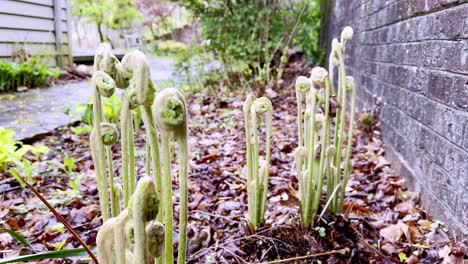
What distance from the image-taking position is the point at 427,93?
2.04 metres

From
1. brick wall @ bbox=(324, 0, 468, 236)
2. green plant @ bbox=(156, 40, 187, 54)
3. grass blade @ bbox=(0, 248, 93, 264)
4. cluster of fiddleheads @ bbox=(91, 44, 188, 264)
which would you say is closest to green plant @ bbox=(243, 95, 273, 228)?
cluster of fiddleheads @ bbox=(91, 44, 188, 264)

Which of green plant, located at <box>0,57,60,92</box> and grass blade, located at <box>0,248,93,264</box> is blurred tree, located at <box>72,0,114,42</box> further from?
grass blade, located at <box>0,248,93,264</box>

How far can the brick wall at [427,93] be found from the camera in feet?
5.27

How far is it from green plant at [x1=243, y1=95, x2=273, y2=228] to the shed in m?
6.34

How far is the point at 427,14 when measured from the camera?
2.06 meters

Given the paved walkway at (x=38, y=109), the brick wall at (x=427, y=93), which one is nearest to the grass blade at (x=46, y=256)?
the brick wall at (x=427, y=93)

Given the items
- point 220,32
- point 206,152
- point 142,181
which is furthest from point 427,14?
point 220,32

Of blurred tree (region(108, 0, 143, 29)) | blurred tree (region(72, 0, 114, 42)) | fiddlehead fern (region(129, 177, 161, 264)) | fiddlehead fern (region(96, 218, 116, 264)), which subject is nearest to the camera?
fiddlehead fern (region(129, 177, 161, 264))

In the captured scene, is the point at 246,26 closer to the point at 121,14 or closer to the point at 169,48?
the point at 169,48

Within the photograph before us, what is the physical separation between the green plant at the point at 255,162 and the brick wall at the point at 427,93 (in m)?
0.73

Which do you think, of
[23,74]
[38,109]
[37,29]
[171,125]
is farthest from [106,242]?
[37,29]

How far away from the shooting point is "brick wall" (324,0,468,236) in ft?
5.27

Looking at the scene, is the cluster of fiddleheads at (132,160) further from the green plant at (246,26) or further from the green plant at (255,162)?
the green plant at (246,26)

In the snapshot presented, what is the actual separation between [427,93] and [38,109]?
3.79 meters
